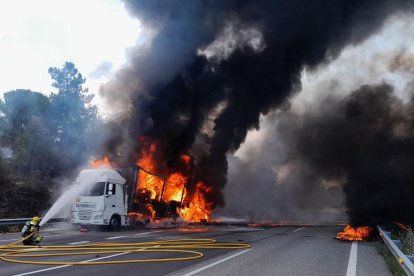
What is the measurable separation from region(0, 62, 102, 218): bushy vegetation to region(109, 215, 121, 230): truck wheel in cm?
1282

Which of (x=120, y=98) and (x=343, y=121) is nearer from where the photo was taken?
(x=343, y=121)

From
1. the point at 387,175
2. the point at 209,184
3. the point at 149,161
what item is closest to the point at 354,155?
the point at 387,175

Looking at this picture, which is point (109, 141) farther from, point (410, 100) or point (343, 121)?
point (410, 100)

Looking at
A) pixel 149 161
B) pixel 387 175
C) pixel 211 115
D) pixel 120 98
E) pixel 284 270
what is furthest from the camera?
pixel 211 115

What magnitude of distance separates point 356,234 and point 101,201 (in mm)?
11829

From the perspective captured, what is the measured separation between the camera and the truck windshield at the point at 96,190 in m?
20.0

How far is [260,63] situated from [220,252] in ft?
79.0

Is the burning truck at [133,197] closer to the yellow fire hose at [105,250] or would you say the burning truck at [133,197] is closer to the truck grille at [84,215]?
the truck grille at [84,215]

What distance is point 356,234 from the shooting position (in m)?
17.6

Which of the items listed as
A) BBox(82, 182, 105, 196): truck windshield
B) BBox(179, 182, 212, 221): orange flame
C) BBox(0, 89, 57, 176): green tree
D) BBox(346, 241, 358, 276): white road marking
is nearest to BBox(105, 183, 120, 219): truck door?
BBox(82, 182, 105, 196): truck windshield

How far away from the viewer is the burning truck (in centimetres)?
1988

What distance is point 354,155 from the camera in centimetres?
2369

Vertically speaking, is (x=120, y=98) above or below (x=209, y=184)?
above

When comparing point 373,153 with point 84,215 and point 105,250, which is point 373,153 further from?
point 105,250
